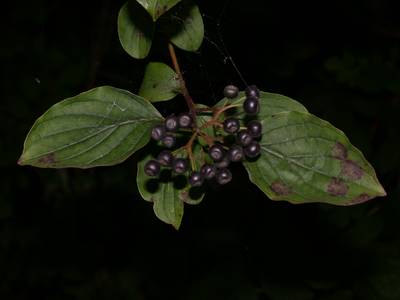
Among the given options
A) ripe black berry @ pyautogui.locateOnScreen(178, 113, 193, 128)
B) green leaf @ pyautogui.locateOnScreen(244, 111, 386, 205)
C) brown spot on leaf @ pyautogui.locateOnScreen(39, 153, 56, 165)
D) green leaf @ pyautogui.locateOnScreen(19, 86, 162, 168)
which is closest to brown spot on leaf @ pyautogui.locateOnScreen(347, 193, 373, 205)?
green leaf @ pyautogui.locateOnScreen(244, 111, 386, 205)

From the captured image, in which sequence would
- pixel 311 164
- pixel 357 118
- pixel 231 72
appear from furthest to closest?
pixel 357 118 → pixel 231 72 → pixel 311 164

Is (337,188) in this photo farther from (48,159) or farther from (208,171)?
(48,159)

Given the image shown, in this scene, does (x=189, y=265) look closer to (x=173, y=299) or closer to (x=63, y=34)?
(x=173, y=299)

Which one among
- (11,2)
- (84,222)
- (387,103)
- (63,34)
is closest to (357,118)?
(387,103)

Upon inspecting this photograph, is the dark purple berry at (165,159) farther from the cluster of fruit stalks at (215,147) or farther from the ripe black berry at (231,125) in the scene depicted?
the ripe black berry at (231,125)

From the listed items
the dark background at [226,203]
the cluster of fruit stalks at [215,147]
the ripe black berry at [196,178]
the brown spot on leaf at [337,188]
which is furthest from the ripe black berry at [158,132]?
the dark background at [226,203]

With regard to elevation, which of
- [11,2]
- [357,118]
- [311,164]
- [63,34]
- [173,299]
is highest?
[311,164]
